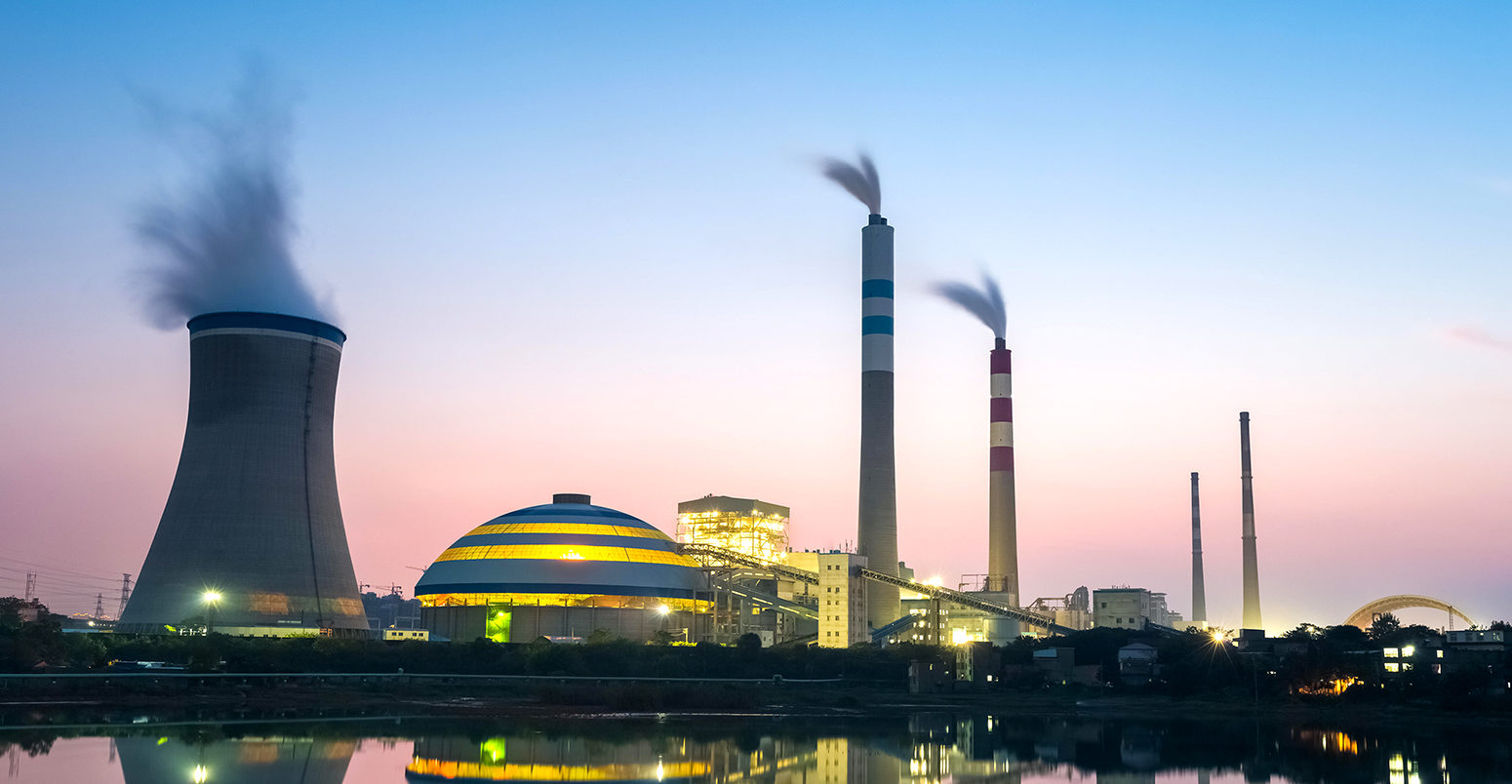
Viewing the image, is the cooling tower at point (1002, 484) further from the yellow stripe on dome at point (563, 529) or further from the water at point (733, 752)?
the water at point (733, 752)

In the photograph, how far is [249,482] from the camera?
187 feet

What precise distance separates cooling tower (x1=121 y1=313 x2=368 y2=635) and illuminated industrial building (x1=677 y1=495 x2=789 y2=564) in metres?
45.9

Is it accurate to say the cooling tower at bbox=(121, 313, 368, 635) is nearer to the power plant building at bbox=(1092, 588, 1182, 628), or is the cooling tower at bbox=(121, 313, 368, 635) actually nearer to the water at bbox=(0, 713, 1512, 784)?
the water at bbox=(0, 713, 1512, 784)

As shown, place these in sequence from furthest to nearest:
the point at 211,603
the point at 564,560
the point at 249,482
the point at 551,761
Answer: the point at 564,560 → the point at 211,603 → the point at 249,482 → the point at 551,761

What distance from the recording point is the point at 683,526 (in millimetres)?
106750

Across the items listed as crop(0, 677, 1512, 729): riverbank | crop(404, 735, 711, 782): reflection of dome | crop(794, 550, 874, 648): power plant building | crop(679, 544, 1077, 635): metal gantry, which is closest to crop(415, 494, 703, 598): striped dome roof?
crop(679, 544, 1077, 635): metal gantry

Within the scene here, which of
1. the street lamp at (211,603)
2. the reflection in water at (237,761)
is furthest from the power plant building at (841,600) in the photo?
the reflection in water at (237,761)

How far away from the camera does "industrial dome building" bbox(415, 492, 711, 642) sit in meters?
81.6

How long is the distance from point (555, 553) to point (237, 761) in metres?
52.0

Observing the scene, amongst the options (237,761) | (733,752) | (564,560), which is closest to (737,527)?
(564,560)

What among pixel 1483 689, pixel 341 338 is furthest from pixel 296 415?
pixel 1483 689

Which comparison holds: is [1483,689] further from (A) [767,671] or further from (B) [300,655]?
(B) [300,655]

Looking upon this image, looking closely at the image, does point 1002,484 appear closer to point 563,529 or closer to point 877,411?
point 877,411

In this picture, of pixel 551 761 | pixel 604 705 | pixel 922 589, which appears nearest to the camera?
pixel 551 761
